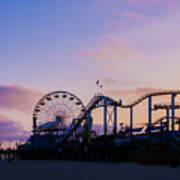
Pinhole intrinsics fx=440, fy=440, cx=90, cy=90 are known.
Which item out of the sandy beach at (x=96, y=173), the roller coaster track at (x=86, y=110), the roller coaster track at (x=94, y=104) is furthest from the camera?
the roller coaster track at (x=86, y=110)

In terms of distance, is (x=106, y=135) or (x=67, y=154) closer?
(x=106, y=135)

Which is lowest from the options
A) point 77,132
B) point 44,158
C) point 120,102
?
point 44,158

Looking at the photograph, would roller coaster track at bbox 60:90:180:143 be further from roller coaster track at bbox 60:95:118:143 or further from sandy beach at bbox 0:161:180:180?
sandy beach at bbox 0:161:180:180

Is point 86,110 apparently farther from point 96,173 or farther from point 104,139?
point 96,173

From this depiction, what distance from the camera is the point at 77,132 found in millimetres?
81688

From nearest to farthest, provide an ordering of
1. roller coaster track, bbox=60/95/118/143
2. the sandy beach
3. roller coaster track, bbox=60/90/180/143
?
the sandy beach
roller coaster track, bbox=60/90/180/143
roller coaster track, bbox=60/95/118/143

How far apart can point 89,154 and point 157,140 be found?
21.0 meters

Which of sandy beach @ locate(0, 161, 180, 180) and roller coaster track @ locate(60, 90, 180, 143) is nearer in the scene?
sandy beach @ locate(0, 161, 180, 180)

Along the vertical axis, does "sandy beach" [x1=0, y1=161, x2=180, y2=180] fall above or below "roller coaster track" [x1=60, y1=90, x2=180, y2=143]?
below

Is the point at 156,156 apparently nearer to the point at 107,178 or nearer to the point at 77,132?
the point at 107,178

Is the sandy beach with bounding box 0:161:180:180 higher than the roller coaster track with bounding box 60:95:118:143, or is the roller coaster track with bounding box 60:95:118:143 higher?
the roller coaster track with bounding box 60:95:118:143

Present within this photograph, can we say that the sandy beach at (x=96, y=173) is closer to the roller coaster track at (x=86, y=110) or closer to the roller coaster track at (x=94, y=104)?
the roller coaster track at (x=94, y=104)

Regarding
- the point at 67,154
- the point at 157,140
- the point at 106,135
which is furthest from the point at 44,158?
the point at 157,140

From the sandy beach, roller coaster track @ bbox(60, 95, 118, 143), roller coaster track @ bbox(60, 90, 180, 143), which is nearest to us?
the sandy beach
